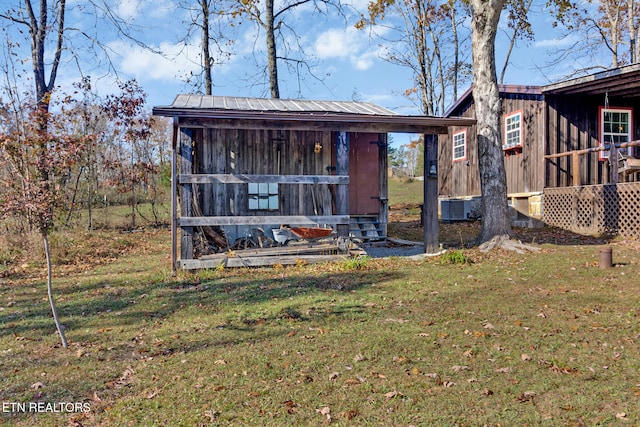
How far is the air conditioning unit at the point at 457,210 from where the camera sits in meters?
17.6

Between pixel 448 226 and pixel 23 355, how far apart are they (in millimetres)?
13775

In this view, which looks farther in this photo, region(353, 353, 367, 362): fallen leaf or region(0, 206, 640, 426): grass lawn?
region(353, 353, 367, 362): fallen leaf

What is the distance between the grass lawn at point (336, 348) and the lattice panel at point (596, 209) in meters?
3.62

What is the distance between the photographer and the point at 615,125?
14984 mm

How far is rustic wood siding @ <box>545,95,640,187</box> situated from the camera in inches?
567

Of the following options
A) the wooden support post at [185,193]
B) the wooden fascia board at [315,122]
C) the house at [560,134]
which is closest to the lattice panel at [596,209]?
the house at [560,134]

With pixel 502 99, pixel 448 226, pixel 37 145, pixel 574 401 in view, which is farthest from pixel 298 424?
pixel 502 99

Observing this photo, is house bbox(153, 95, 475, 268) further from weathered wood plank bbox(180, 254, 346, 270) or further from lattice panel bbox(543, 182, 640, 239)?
lattice panel bbox(543, 182, 640, 239)

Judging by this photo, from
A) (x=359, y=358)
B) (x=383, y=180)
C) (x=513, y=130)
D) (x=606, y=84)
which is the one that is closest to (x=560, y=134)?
(x=513, y=130)

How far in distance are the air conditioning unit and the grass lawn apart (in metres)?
9.41

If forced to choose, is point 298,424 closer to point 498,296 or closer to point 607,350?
point 607,350

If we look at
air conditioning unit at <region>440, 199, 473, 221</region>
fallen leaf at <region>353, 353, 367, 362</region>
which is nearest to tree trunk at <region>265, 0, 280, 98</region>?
air conditioning unit at <region>440, 199, 473, 221</region>

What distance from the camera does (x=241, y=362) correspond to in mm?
4340

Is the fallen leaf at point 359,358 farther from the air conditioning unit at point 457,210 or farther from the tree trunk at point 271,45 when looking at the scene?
the tree trunk at point 271,45
